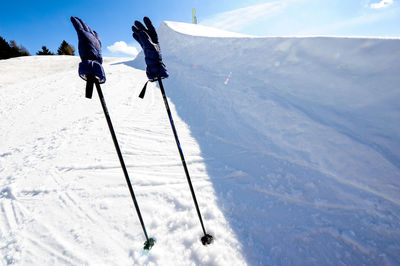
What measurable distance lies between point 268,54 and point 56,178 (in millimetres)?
7171

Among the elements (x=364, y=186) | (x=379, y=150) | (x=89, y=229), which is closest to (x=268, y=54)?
(x=379, y=150)

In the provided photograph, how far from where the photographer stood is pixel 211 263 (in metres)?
1.84

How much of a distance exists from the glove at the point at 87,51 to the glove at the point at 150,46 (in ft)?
1.33

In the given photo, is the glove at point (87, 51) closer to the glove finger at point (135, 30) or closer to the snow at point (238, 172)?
the glove finger at point (135, 30)

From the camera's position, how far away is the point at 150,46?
5.71ft

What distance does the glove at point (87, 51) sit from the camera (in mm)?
1436

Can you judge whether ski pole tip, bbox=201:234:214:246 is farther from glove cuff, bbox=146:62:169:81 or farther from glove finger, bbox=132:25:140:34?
glove finger, bbox=132:25:140:34

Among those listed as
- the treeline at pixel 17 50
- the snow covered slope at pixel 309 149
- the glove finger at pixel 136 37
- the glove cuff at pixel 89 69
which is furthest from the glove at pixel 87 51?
the treeline at pixel 17 50

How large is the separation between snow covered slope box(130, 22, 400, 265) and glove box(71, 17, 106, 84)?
87.0 inches

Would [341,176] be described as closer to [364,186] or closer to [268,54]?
[364,186]

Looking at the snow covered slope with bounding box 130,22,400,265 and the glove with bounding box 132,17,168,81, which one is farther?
the snow covered slope with bounding box 130,22,400,265

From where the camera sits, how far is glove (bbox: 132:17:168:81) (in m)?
1.73

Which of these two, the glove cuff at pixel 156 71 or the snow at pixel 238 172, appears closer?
the glove cuff at pixel 156 71

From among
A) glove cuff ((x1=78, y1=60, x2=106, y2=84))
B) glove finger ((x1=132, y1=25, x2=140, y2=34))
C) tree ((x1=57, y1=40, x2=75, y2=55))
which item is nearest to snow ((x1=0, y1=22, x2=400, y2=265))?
glove cuff ((x1=78, y1=60, x2=106, y2=84))
